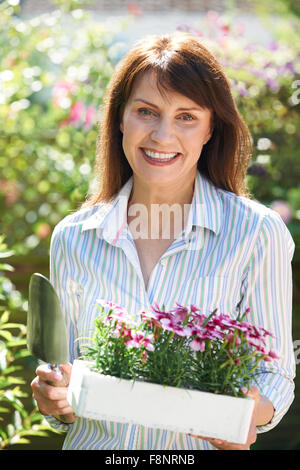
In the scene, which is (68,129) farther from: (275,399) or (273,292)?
(275,399)

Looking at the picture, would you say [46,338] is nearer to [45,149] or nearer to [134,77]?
[134,77]

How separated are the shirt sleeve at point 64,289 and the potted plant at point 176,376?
39 centimetres

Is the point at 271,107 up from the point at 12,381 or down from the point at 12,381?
up

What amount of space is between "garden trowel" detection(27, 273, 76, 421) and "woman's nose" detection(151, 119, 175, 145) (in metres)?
0.45

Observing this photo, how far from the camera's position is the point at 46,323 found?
135 cm

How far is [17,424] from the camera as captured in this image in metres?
2.35

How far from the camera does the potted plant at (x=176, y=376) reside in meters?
1.25

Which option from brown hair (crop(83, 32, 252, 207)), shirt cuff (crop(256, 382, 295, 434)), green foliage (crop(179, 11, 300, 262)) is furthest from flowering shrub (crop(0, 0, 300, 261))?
shirt cuff (crop(256, 382, 295, 434))

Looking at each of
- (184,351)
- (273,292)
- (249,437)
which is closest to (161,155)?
(273,292)

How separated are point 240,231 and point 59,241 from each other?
1.49 ft

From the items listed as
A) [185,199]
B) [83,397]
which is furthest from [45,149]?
[83,397]

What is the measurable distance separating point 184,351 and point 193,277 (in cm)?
37

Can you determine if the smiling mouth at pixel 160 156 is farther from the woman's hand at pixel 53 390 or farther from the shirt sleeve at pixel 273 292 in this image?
the woman's hand at pixel 53 390

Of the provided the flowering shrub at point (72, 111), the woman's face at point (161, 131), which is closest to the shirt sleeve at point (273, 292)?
the woman's face at point (161, 131)
